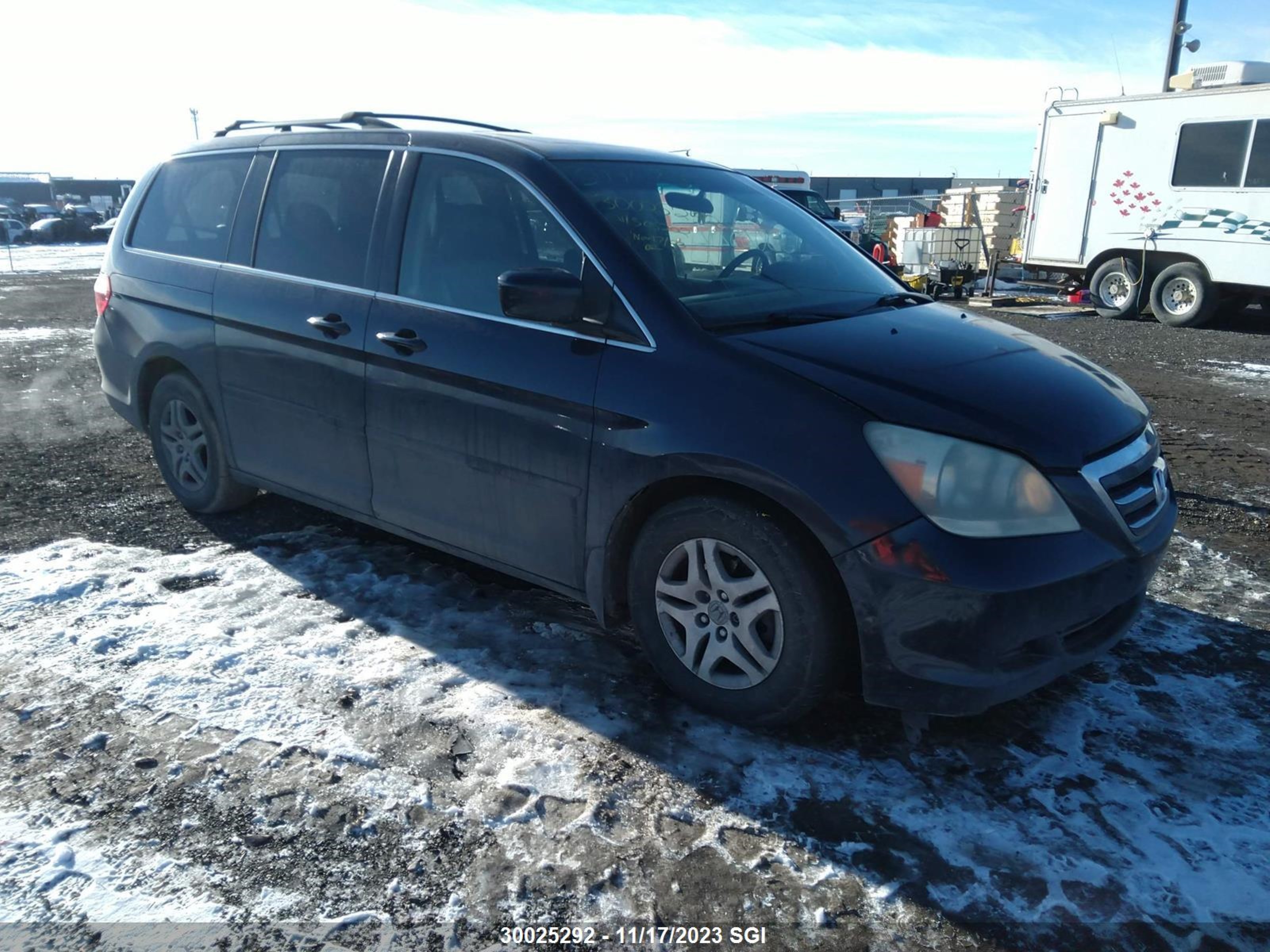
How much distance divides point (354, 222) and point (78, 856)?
2.58 metres

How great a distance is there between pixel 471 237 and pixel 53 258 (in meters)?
30.8

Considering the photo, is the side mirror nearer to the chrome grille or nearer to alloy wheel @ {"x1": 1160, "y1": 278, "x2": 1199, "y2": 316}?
the chrome grille

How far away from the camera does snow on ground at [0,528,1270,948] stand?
2.40 m

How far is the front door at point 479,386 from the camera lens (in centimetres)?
328

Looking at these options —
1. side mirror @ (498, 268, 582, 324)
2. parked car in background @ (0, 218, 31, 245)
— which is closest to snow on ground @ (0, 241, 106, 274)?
parked car in background @ (0, 218, 31, 245)

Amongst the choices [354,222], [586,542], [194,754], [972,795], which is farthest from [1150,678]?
[354,222]

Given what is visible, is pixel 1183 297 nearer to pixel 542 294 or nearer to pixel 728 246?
pixel 728 246

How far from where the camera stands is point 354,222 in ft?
13.1

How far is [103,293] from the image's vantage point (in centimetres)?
519

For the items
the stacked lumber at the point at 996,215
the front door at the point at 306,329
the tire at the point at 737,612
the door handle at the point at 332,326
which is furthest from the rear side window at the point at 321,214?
the stacked lumber at the point at 996,215

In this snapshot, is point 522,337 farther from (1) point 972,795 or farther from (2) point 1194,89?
(2) point 1194,89

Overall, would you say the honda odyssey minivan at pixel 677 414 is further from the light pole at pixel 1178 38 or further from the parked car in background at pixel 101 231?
the parked car in background at pixel 101 231

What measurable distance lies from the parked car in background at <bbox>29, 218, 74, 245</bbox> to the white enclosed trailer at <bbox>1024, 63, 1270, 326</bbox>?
118 feet

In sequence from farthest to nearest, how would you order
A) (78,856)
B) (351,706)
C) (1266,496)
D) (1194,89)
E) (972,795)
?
(1194,89), (1266,496), (351,706), (972,795), (78,856)
